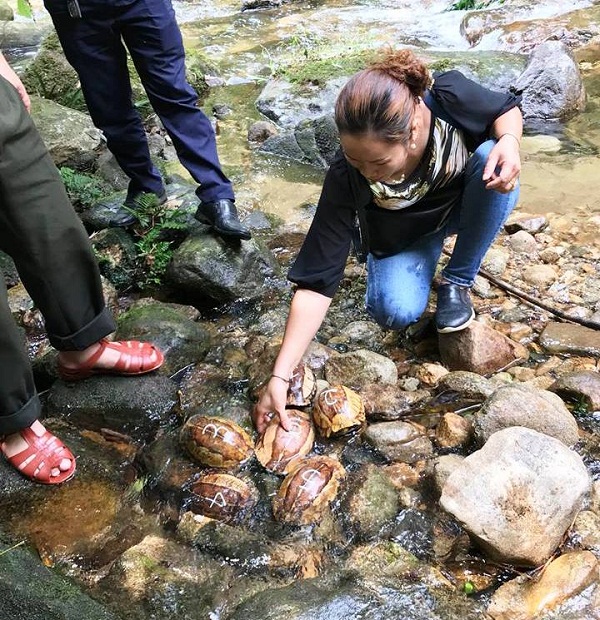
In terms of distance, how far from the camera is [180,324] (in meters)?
3.02

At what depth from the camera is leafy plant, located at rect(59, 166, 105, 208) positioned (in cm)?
407

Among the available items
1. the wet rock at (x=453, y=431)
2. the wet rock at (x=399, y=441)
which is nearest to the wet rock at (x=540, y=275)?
the wet rock at (x=453, y=431)

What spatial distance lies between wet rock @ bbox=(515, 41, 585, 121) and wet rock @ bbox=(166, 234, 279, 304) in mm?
3852

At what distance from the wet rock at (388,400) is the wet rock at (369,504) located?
Answer: 0.38 metres

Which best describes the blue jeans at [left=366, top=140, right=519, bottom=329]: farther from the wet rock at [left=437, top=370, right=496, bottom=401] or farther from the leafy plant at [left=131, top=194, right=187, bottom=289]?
the leafy plant at [left=131, top=194, right=187, bottom=289]

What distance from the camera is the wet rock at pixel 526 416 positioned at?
2.26m

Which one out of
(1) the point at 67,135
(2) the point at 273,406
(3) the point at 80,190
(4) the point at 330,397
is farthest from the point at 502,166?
(1) the point at 67,135

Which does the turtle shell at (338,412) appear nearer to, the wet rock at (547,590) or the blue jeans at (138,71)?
the wet rock at (547,590)

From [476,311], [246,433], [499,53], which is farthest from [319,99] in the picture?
[246,433]

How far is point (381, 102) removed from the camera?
197 cm

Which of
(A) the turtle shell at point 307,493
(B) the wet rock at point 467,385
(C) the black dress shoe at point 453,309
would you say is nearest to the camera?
(A) the turtle shell at point 307,493

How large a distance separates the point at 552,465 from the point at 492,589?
1.43 ft

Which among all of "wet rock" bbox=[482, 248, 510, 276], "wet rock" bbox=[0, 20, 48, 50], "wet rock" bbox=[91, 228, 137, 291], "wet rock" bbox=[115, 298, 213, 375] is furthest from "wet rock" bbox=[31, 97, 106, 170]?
"wet rock" bbox=[0, 20, 48, 50]

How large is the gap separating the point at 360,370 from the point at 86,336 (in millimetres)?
1198
